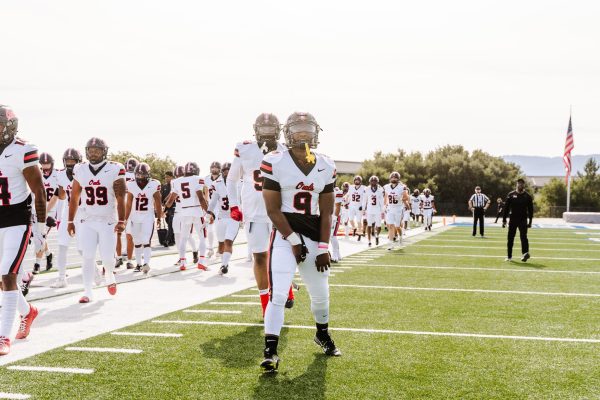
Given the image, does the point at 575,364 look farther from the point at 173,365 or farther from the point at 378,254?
the point at 378,254

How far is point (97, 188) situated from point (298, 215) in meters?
3.99

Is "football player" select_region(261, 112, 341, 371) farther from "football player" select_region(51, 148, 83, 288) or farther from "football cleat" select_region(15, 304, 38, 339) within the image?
"football player" select_region(51, 148, 83, 288)

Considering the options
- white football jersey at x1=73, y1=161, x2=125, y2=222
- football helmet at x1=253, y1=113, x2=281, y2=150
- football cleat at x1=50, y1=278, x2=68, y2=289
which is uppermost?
football helmet at x1=253, y1=113, x2=281, y2=150

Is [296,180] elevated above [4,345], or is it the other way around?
[296,180]

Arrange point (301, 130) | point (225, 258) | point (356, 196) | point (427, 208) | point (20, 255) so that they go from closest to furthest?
point (301, 130)
point (20, 255)
point (225, 258)
point (356, 196)
point (427, 208)

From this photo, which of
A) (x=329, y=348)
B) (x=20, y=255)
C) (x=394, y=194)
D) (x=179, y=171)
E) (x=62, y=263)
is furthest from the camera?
(x=394, y=194)

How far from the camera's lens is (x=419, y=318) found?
742 cm

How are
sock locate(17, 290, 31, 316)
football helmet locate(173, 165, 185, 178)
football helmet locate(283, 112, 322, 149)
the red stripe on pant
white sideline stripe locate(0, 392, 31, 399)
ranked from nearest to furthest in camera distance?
white sideline stripe locate(0, 392, 31, 399) → football helmet locate(283, 112, 322, 149) → the red stripe on pant → sock locate(17, 290, 31, 316) → football helmet locate(173, 165, 185, 178)

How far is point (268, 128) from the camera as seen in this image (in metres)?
7.06

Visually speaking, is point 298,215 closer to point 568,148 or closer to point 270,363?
point 270,363

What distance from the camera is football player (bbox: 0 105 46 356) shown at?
19.1 feet

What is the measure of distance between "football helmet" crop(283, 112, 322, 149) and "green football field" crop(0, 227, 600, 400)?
1907mm

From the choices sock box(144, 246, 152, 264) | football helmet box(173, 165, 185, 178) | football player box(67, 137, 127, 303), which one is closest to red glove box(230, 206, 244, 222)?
football player box(67, 137, 127, 303)

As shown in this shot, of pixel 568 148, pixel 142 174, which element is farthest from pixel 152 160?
pixel 142 174
